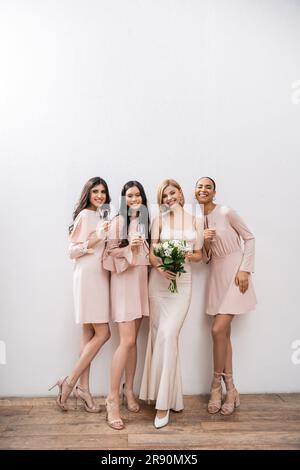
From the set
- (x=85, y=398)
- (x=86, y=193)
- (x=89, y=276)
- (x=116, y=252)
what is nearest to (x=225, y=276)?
(x=116, y=252)

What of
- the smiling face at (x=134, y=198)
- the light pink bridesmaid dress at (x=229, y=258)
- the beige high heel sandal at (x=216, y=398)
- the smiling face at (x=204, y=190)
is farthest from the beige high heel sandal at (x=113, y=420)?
the smiling face at (x=204, y=190)

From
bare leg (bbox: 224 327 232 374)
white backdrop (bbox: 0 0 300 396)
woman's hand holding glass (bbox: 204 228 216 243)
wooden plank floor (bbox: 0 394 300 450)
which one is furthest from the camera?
white backdrop (bbox: 0 0 300 396)

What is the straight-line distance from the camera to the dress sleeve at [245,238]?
3252 mm

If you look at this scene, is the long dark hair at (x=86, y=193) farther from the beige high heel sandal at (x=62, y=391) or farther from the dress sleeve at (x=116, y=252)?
the beige high heel sandal at (x=62, y=391)

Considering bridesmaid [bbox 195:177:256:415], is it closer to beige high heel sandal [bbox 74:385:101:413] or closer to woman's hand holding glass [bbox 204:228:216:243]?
woman's hand holding glass [bbox 204:228:216:243]

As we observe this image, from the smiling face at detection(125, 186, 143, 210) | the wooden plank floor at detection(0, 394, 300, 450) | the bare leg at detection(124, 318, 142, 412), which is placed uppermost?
the smiling face at detection(125, 186, 143, 210)

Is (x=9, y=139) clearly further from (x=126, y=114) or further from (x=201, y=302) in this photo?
(x=201, y=302)

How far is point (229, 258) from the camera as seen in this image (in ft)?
10.8

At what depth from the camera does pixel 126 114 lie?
352cm

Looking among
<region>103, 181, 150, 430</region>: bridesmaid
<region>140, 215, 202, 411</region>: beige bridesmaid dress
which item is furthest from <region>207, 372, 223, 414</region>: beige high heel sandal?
<region>103, 181, 150, 430</region>: bridesmaid

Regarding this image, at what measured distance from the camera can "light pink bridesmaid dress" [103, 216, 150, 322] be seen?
3.02 metres

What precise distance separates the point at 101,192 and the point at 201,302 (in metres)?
1.31

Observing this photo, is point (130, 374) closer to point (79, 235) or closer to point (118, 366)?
point (118, 366)

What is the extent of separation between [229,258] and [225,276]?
0.49 ft
